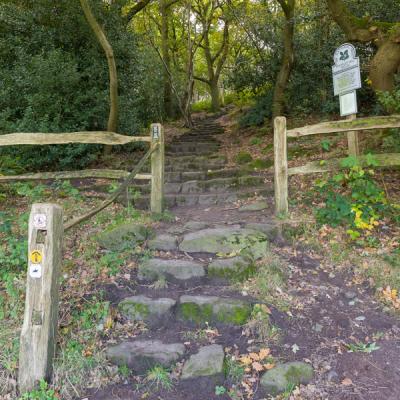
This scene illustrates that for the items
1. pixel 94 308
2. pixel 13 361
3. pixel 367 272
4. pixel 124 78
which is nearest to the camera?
pixel 13 361

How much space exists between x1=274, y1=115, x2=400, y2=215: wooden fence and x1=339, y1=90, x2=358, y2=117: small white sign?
0.95ft

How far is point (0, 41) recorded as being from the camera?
8.85m

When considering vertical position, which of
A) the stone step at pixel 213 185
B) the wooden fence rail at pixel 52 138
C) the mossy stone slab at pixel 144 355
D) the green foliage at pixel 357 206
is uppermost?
the wooden fence rail at pixel 52 138

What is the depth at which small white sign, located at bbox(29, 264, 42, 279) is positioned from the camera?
2914 millimetres

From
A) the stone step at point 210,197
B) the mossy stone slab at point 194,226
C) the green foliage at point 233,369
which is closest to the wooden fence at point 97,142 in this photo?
the mossy stone slab at point 194,226

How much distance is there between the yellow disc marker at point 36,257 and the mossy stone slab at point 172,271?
1.33 meters

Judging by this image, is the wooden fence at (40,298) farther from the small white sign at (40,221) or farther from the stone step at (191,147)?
the stone step at (191,147)

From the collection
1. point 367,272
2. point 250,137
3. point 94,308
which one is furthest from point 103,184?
point 250,137

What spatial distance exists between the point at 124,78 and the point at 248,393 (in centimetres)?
951

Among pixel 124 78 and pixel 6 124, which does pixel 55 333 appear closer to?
pixel 6 124

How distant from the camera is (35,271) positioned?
2.91 metres

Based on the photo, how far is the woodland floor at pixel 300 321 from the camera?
9.39ft

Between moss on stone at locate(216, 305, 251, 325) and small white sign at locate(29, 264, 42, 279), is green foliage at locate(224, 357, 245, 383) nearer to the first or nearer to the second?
moss on stone at locate(216, 305, 251, 325)

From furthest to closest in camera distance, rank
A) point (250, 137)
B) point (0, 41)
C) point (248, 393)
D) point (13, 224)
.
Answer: point (250, 137)
point (0, 41)
point (13, 224)
point (248, 393)
